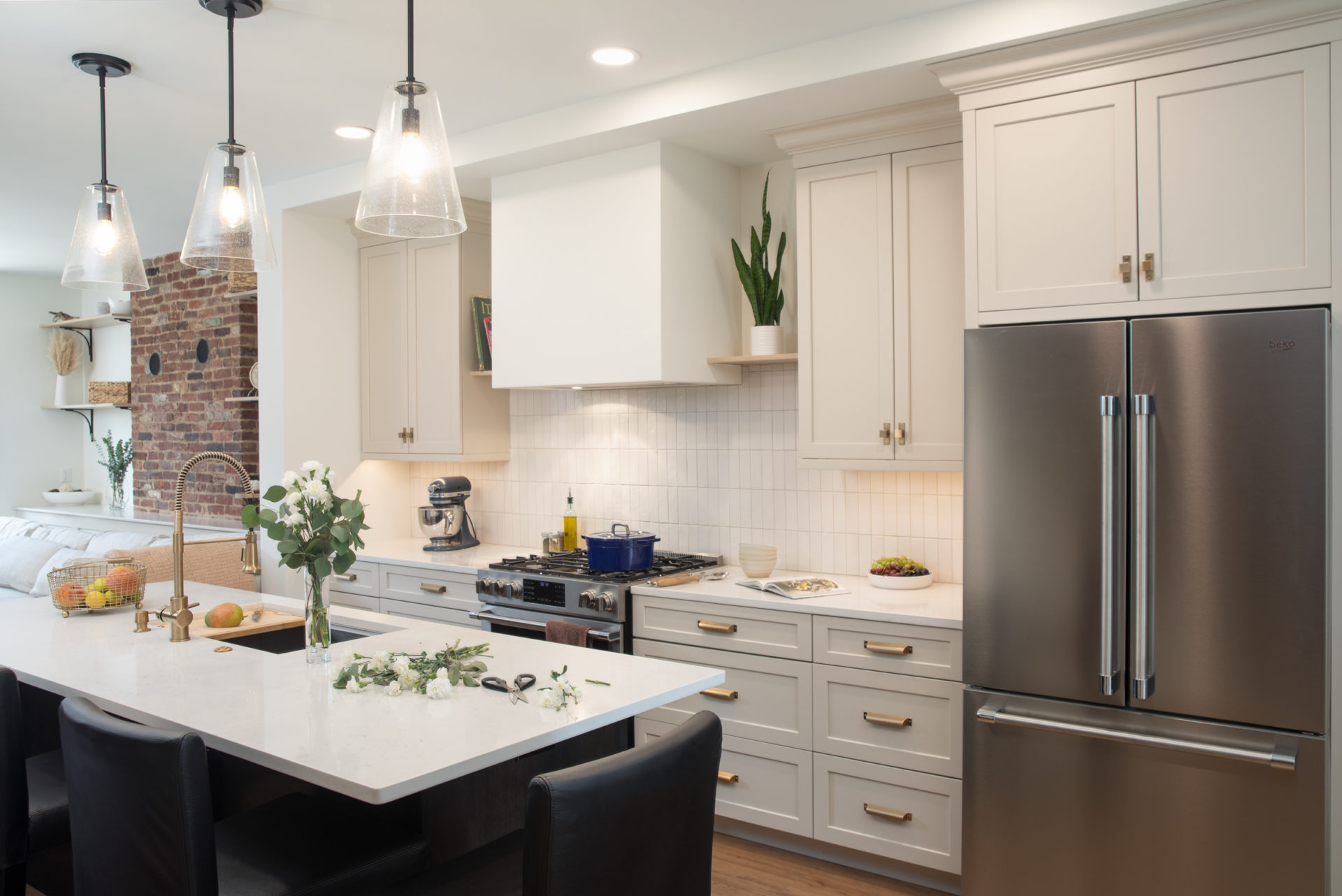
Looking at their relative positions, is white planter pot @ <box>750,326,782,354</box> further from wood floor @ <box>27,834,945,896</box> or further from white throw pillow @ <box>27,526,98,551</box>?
white throw pillow @ <box>27,526,98,551</box>

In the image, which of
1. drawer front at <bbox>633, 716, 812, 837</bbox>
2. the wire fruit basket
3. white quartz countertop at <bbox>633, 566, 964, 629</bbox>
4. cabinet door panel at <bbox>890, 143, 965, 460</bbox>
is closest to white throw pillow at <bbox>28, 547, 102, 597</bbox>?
the wire fruit basket

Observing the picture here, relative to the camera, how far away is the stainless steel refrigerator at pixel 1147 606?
221cm

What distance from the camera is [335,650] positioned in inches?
94.3

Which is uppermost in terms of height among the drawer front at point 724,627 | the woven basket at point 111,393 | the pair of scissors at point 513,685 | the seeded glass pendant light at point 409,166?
the seeded glass pendant light at point 409,166

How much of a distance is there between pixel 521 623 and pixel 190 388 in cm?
336

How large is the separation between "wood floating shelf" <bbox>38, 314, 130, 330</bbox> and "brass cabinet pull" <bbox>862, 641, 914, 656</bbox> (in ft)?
20.5

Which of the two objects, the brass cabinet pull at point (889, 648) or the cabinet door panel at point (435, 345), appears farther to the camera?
the cabinet door panel at point (435, 345)

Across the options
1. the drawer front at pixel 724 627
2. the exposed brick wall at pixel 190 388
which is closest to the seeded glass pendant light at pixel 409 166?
the drawer front at pixel 724 627

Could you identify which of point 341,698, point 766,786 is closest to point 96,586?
point 341,698

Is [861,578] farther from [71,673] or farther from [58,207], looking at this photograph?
[58,207]

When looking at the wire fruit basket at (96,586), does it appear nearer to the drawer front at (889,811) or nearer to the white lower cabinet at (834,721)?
the white lower cabinet at (834,721)

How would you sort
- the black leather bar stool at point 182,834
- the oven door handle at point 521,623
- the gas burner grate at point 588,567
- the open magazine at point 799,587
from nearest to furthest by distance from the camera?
the black leather bar stool at point 182,834
the open magazine at point 799,587
the oven door handle at point 521,623
the gas burner grate at point 588,567

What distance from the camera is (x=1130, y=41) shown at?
245 centimetres

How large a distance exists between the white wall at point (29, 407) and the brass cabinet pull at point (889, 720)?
712 cm
